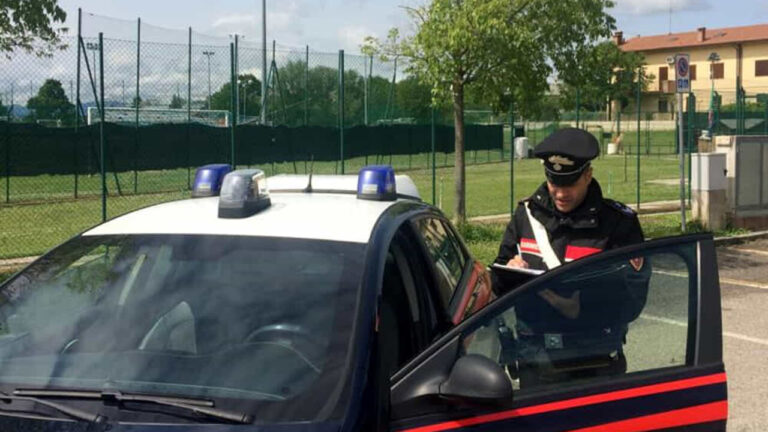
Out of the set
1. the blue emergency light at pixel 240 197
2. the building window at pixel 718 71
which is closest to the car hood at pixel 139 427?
the blue emergency light at pixel 240 197

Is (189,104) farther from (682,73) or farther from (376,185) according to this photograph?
(376,185)

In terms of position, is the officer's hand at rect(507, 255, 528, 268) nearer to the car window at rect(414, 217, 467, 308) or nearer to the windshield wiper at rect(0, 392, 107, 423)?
the car window at rect(414, 217, 467, 308)

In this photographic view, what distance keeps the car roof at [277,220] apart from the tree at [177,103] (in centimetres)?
1237

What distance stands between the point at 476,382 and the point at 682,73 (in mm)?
11796

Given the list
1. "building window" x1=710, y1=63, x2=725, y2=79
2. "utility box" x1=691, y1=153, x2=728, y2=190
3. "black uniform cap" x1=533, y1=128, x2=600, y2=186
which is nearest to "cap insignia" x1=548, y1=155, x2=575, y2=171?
"black uniform cap" x1=533, y1=128, x2=600, y2=186

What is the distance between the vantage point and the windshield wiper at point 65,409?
2.24 meters

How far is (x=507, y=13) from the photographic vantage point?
12336 millimetres

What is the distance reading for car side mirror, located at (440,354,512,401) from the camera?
2.29 m

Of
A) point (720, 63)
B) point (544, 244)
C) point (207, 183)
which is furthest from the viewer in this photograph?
point (720, 63)

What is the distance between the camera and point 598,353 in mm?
2744

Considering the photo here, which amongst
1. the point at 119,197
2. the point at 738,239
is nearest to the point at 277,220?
the point at 738,239

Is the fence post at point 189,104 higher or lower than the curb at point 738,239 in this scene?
higher

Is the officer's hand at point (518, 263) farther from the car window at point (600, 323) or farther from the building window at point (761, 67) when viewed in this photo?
the building window at point (761, 67)

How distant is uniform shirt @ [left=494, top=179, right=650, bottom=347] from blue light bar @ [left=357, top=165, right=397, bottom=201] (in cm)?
59
